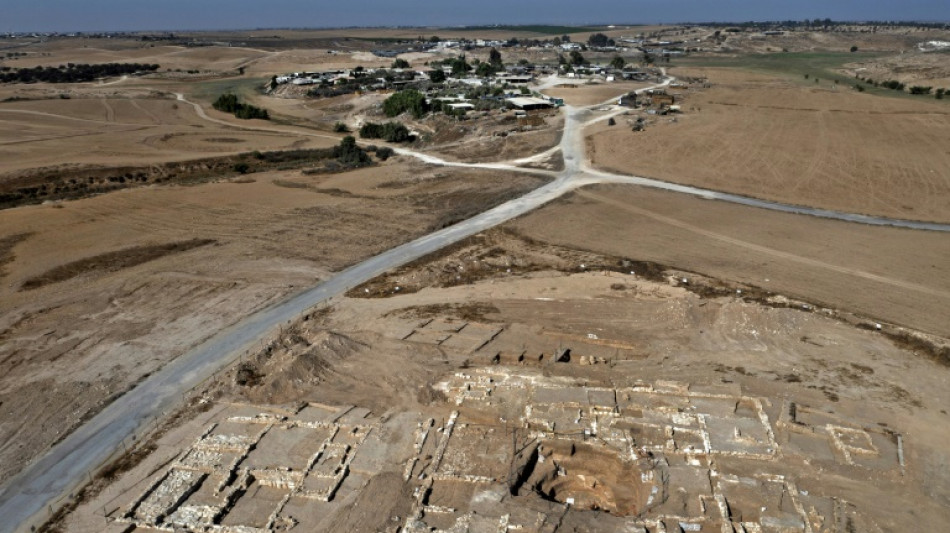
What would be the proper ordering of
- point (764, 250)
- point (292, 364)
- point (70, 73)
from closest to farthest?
point (292, 364)
point (764, 250)
point (70, 73)

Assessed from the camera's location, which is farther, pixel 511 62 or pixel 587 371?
pixel 511 62

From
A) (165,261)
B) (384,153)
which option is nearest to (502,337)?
(165,261)

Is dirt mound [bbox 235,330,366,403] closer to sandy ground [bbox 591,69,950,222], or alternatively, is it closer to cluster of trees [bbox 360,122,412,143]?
sandy ground [bbox 591,69,950,222]

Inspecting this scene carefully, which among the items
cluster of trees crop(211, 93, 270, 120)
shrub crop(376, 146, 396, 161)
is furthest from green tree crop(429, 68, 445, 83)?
shrub crop(376, 146, 396, 161)

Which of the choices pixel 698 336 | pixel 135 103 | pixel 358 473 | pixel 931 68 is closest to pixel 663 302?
pixel 698 336

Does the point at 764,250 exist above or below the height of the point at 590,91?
below

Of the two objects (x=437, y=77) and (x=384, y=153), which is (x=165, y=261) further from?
(x=437, y=77)

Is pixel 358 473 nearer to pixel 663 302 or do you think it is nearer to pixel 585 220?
pixel 663 302
